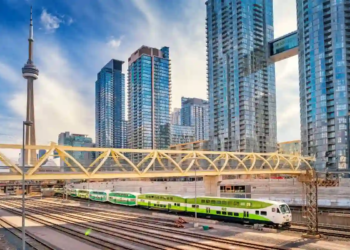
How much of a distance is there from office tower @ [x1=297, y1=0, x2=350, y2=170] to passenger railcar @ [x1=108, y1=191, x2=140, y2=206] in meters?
77.3

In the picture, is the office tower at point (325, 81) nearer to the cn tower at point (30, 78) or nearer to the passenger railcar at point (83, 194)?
the passenger railcar at point (83, 194)

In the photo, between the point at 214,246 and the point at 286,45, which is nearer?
the point at 214,246

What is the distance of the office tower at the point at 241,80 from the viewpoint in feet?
545

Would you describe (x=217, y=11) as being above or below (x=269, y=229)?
above

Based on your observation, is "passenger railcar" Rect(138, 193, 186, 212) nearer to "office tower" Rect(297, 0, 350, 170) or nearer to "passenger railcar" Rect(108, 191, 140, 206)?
"passenger railcar" Rect(108, 191, 140, 206)

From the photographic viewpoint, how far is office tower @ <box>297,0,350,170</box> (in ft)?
382

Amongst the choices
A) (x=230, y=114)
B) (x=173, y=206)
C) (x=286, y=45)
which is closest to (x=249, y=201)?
(x=173, y=206)

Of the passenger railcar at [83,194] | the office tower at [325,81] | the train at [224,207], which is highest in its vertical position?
the office tower at [325,81]

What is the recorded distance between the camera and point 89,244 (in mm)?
33250

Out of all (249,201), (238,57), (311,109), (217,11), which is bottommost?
(249,201)

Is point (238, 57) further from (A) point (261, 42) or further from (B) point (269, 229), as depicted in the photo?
(B) point (269, 229)

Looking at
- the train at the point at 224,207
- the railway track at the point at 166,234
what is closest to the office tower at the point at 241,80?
the train at the point at 224,207

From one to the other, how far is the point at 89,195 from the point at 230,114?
99.8 metres

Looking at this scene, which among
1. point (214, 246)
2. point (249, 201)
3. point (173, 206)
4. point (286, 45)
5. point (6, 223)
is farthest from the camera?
point (286, 45)
